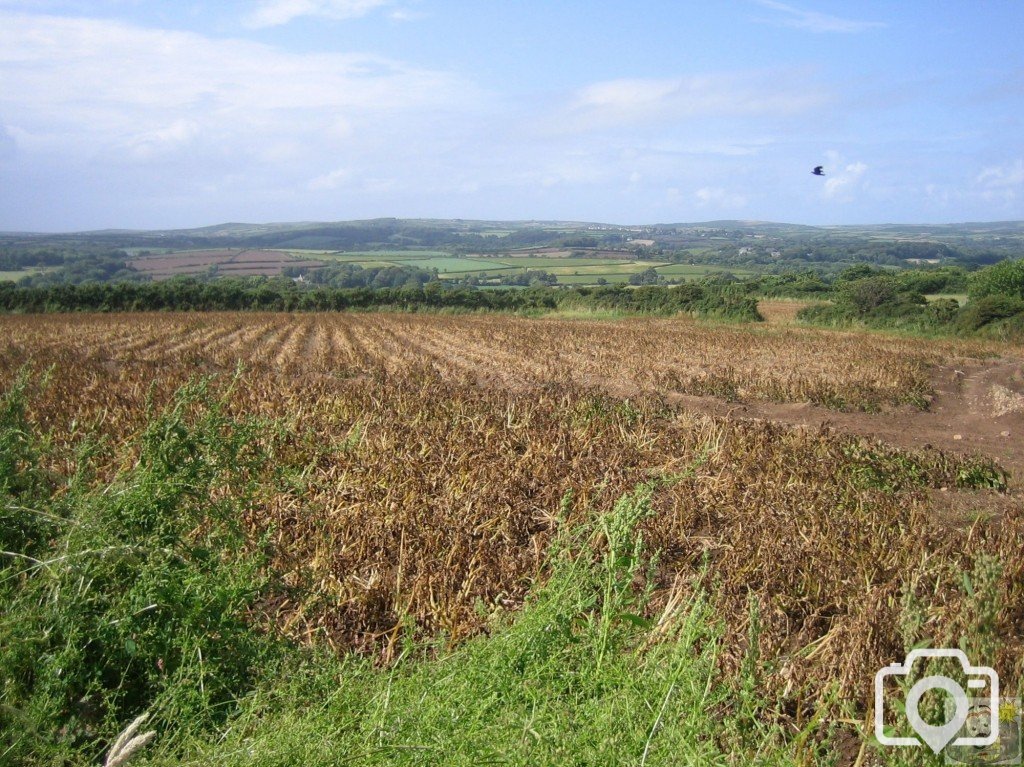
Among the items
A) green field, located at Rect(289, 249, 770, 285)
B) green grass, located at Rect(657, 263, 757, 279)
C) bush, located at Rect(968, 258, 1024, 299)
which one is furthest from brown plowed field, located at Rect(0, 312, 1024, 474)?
green grass, located at Rect(657, 263, 757, 279)

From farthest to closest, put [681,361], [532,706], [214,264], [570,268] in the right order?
[570,268] → [214,264] → [681,361] → [532,706]

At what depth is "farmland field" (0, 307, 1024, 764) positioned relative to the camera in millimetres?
2678

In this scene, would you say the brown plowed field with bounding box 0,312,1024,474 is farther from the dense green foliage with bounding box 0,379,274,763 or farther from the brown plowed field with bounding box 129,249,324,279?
the brown plowed field with bounding box 129,249,324,279

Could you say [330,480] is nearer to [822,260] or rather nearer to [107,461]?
[107,461]

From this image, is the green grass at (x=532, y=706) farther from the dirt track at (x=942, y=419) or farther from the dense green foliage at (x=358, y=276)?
the dense green foliage at (x=358, y=276)

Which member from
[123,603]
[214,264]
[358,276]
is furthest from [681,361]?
[214,264]

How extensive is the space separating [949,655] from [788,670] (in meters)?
1.31

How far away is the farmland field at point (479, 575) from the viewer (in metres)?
2.68

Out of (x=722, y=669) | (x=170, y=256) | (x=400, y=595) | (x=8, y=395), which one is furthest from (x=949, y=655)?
(x=170, y=256)

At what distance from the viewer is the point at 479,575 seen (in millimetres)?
4539

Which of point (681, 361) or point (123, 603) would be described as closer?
point (123, 603)

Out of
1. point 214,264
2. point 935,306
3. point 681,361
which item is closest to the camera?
point 681,361

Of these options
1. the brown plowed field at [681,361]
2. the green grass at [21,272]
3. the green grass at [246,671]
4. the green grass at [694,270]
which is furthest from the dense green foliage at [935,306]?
the green grass at [21,272]

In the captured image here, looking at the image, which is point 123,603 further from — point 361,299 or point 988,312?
point 361,299
